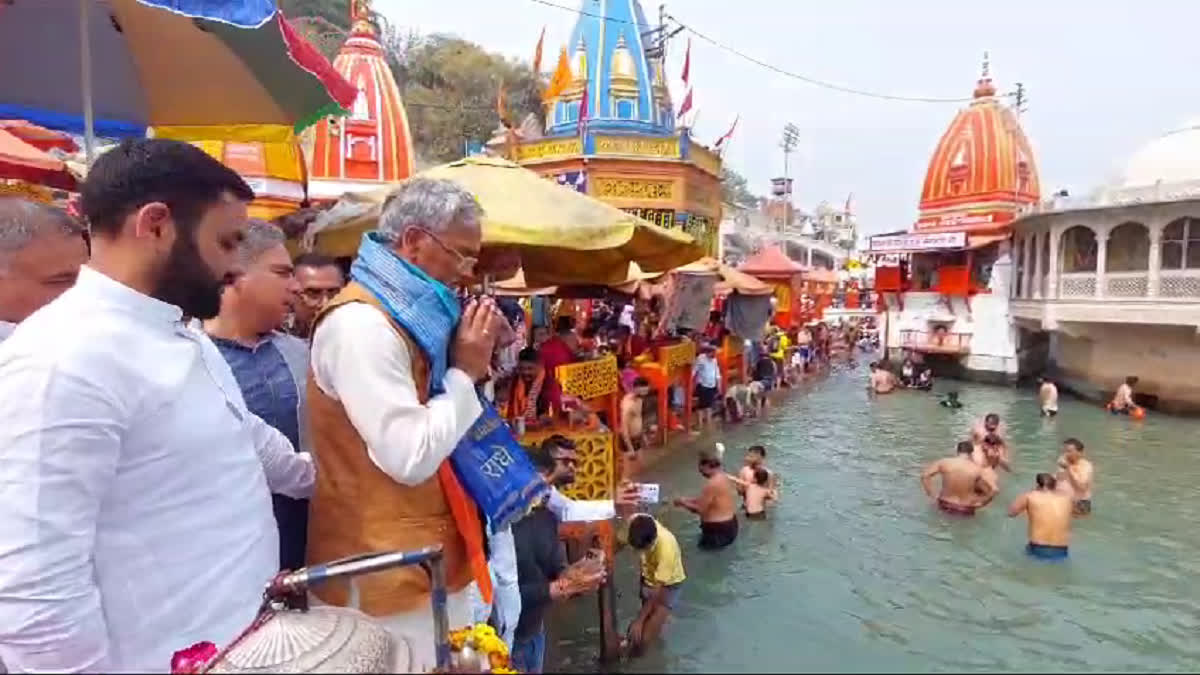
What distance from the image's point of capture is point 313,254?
3363mm

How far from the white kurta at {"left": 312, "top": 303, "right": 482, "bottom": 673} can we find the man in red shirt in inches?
196

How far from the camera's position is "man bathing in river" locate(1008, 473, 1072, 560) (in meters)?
6.76

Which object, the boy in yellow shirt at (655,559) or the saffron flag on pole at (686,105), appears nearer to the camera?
the boy in yellow shirt at (655,559)

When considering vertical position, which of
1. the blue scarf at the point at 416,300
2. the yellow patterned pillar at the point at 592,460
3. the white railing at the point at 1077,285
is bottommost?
the yellow patterned pillar at the point at 592,460

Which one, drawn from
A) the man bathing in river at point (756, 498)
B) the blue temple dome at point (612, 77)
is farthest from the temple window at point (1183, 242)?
the man bathing in river at point (756, 498)

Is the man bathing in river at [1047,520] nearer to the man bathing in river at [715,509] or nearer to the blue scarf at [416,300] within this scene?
the man bathing in river at [715,509]

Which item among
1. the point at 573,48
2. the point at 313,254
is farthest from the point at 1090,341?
the point at 313,254

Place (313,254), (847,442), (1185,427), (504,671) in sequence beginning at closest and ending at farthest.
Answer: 1. (504,671)
2. (313,254)
3. (847,442)
4. (1185,427)

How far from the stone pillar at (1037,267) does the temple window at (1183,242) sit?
116 inches

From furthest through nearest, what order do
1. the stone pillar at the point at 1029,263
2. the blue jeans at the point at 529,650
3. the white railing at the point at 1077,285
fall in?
the stone pillar at the point at 1029,263
the white railing at the point at 1077,285
the blue jeans at the point at 529,650

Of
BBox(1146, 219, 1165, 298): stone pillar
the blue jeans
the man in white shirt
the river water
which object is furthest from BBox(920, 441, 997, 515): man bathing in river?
BBox(1146, 219, 1165, 298): stone pillar

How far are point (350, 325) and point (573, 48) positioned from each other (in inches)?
840

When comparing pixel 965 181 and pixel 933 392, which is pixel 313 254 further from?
pixel 965 181

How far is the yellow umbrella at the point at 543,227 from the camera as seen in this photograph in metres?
4.01
